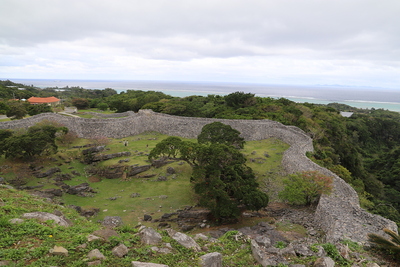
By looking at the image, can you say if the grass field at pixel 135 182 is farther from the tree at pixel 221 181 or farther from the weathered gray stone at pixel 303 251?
the weathered gray stone at pixel 303 251

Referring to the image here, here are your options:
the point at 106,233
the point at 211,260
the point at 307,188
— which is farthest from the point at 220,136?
the point at 211,260

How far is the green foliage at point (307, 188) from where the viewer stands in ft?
47.1

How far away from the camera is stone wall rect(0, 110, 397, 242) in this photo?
1088cm

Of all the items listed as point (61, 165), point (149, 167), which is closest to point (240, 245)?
point (149, 167)

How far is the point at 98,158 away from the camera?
2295cm

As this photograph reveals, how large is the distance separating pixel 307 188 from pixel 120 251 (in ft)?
42.7

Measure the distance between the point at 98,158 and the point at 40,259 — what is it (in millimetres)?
19322

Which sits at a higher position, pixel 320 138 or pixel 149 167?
pixel 320 138

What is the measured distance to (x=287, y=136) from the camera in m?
28.1

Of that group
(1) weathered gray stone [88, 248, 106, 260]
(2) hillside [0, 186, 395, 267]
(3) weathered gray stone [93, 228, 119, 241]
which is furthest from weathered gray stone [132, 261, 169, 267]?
(3) weathered gray stone [93, 228, 119, 241]

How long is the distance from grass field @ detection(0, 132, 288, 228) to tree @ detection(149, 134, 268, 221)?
138 inches

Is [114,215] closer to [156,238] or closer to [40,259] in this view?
[156,238]

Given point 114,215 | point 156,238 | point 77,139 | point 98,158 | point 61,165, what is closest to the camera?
point 156,238

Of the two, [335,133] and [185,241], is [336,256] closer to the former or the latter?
[185,241]
